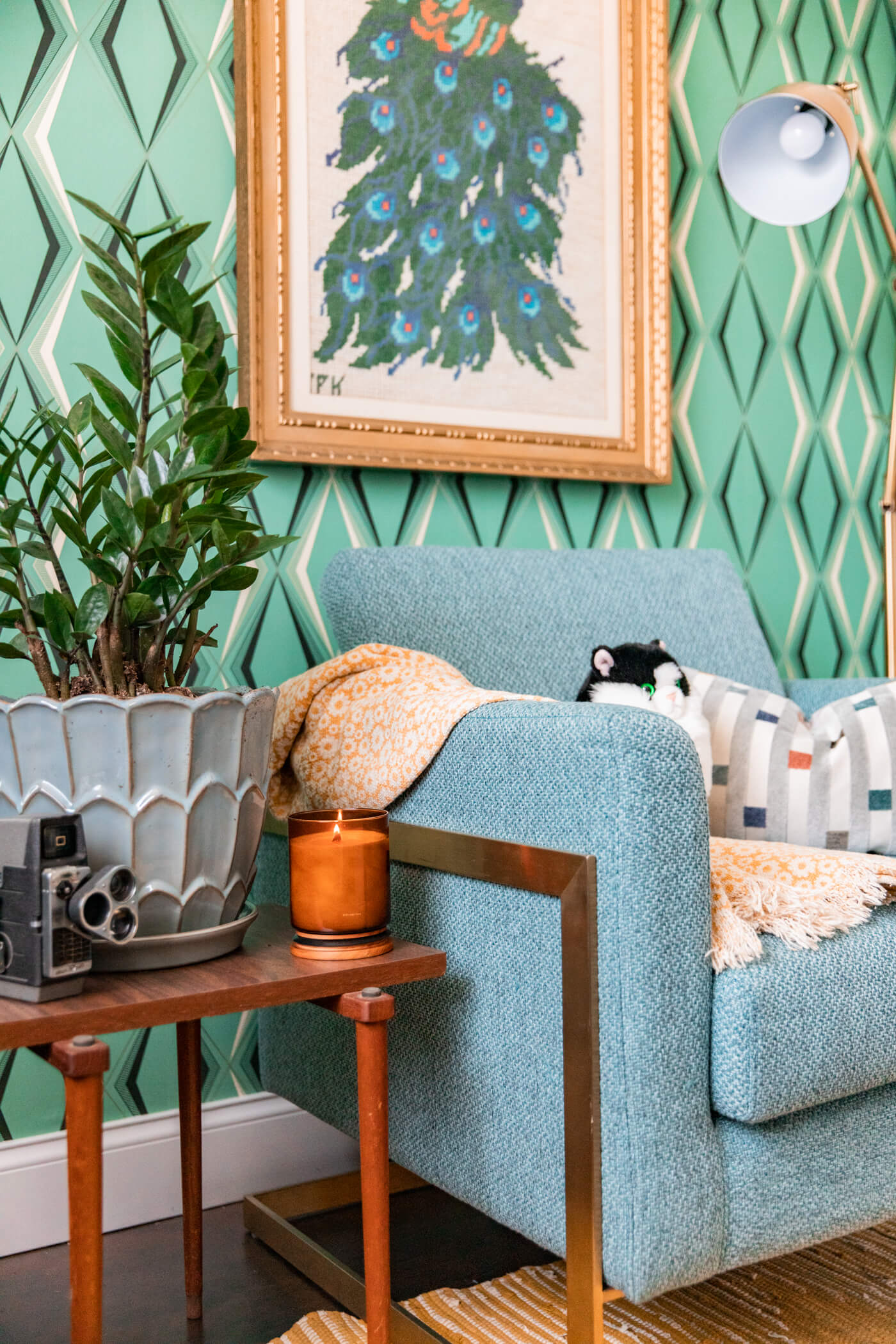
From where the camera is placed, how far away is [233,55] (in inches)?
66.0

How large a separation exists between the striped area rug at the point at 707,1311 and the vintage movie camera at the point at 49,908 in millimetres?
594

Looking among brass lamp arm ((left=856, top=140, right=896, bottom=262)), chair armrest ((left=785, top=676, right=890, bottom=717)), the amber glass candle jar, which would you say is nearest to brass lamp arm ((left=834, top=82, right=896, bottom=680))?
brass lamp arm ((left=856, top=140, right=896, bottom=262))

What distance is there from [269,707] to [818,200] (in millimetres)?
1368

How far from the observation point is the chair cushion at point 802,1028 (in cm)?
101

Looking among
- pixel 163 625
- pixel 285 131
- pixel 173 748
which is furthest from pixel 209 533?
pixel 285 131

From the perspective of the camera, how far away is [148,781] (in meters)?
1.00

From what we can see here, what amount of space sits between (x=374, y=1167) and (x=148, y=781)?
1.29 feet

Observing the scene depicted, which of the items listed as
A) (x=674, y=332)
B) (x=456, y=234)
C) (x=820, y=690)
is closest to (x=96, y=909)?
(x=456, y=234)

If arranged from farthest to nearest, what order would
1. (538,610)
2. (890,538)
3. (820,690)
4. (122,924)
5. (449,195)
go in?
(890,538), (820,690), (449,195), (538,610), (122,924)

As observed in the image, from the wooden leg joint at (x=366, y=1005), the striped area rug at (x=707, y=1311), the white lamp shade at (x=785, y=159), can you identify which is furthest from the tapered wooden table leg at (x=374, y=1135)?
the white lamp shade at (x=785, y=159)

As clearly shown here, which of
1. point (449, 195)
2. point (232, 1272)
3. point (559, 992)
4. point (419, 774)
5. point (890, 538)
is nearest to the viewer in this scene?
point (559, 992)

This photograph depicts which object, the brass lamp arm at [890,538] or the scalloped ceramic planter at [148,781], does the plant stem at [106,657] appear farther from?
the brass lamp arm at [890,538]

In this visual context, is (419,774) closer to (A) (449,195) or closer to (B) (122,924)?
(B) (122,924)

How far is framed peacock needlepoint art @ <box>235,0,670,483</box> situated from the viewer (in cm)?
170
